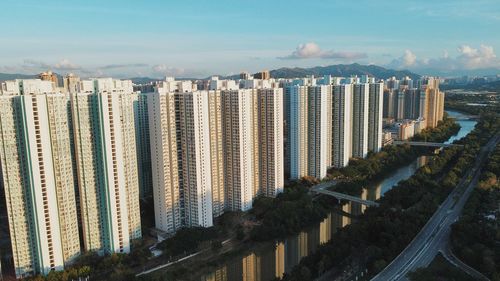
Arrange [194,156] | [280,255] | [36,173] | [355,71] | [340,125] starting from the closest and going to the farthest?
[36,173] → [280,255] → [194,156] → [340,125] → [355,71]

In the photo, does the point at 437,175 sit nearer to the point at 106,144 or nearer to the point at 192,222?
the point at 192,222

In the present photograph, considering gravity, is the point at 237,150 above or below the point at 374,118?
below

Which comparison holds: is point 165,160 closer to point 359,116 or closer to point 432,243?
point 432,243

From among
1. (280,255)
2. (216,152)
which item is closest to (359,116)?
(216,152)

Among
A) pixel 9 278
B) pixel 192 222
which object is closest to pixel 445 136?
pixel 192 222

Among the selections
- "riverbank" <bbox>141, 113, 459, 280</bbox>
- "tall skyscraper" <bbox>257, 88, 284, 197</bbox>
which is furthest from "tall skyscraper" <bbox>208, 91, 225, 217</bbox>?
"tall skyscraper" <bbox>257, 88, 284, 197</bbox>

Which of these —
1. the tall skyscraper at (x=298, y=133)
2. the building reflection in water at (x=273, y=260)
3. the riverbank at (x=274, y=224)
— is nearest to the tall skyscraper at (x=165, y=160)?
the riverbank at (x=274, y=224)
